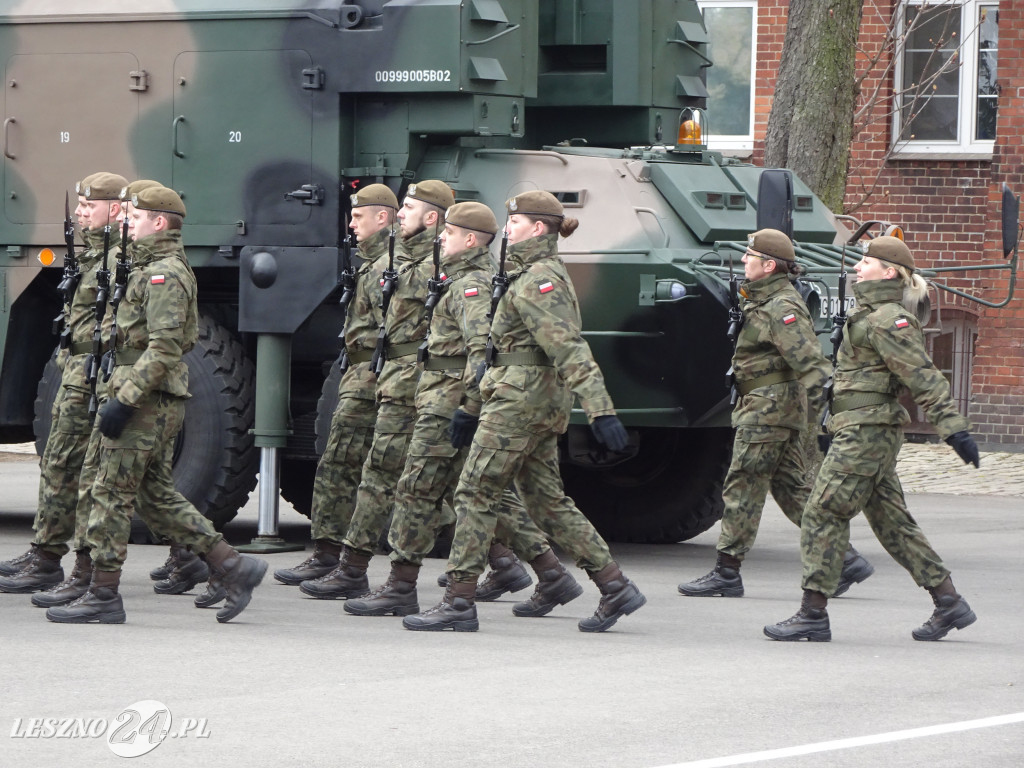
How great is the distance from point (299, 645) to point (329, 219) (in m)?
3.72

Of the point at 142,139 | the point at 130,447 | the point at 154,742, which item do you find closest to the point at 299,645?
the point at 130,447

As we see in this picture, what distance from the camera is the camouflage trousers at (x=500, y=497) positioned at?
839cm

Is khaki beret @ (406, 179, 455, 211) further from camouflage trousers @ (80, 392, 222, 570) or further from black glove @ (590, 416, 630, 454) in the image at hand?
black glove @ (590, 416, 630, 454)

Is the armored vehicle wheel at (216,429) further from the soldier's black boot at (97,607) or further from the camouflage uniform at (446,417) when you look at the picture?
the soldier's black boot at (97,607)

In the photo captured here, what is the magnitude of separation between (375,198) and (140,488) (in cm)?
208

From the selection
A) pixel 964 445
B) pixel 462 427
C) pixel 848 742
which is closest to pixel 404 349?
pixel 462 427

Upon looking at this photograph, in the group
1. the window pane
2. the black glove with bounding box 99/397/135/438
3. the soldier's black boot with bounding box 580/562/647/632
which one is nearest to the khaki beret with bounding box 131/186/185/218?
the black glove with bounding box 99/397/135/438

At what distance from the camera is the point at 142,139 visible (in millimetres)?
11734

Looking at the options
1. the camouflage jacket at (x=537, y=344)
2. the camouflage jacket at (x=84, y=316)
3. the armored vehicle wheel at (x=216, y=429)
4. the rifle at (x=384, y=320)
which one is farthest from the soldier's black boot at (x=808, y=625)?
the armored vehicle wheel at (x=216, y=429)

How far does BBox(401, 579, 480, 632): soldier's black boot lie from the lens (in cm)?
852

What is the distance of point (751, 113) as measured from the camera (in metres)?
20.1

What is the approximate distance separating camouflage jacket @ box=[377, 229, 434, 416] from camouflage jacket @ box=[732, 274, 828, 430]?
63.0 inches

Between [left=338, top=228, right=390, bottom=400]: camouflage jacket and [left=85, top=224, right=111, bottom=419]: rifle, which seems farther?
[left=338, top=228, right=390, bottom=400]: camouflage jacket

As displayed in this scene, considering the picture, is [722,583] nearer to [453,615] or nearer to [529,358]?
[453,615]
